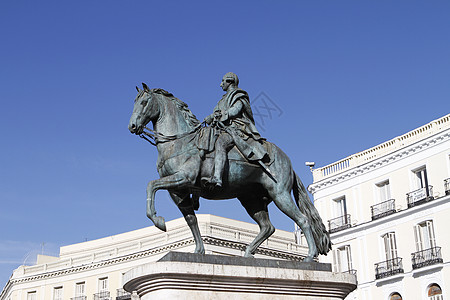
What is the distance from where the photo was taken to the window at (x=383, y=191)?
4206 centimetres

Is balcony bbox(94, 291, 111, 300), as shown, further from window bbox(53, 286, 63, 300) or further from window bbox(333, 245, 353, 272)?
window bbox(333, 245, 353, 272)

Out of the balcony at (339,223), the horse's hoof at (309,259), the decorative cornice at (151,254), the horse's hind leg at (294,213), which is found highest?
the decorative cornice at (151,254)

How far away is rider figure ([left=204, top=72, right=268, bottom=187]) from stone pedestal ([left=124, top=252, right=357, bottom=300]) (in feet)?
4.25

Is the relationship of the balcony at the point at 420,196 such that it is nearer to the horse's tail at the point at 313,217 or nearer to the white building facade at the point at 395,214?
the white building facade at the point at 395,214

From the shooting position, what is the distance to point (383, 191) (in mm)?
42375

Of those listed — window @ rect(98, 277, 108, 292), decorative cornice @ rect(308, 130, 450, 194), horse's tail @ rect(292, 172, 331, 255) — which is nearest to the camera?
horse's tail @ rect(292, 172, 331, 255)

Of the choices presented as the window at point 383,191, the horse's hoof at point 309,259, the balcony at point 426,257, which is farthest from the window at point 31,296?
the horse's hoof at point 309,259

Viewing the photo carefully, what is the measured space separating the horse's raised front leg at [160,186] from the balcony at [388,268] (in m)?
31.4

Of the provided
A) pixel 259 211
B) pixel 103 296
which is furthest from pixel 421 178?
pixel 259 211

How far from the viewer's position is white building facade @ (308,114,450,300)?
38.0 m

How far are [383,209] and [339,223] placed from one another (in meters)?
3.57

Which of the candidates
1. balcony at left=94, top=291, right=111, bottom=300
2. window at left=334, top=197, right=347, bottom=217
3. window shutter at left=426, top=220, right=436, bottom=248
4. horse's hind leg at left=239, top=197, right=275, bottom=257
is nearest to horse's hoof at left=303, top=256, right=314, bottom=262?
horse's hind leg at left=239, top=197, right=275, bottom=257

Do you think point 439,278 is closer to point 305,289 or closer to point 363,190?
point 363,190

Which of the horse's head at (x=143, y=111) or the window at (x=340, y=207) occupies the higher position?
the window at (x=340, y=207)
